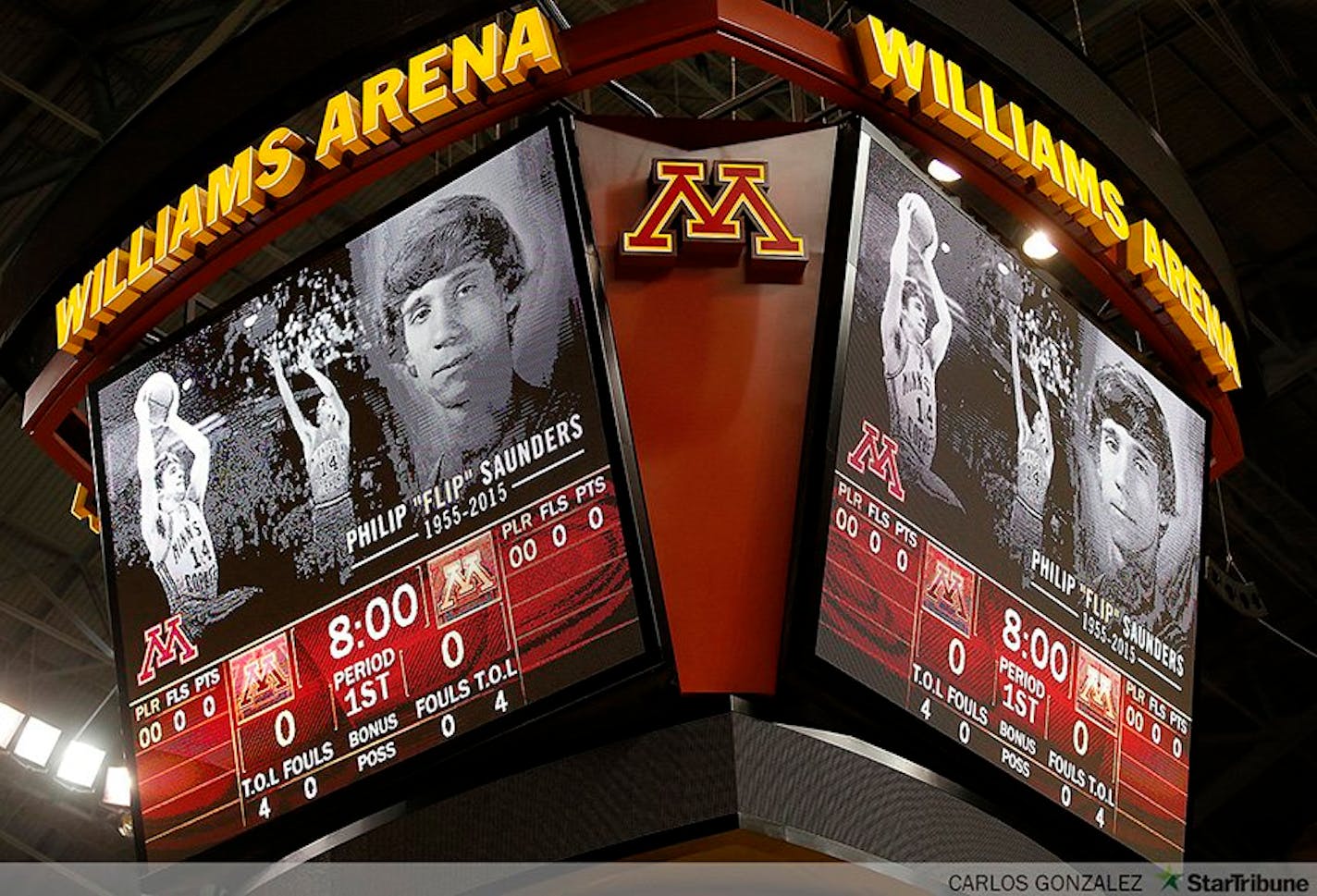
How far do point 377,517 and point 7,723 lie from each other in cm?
921

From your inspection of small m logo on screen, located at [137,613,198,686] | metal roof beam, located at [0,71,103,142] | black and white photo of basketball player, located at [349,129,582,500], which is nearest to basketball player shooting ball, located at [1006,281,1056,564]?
black and white photo of basketball player, located at [349,129,582,500]

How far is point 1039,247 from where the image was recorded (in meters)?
7.59

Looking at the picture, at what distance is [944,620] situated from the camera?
6176 mm

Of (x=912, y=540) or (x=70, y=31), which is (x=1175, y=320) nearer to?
(x=912, y=540)

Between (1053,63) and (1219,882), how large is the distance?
25.5 ft

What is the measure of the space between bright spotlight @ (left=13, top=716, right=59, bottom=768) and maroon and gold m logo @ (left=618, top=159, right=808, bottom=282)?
9.94 metres

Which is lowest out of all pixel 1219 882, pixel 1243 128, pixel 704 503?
pixel 1219 882

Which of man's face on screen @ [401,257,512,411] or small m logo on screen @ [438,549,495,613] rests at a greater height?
man's face on screen @ [401,257,512,411]

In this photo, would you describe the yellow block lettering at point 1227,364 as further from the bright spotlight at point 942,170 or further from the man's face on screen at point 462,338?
the man's face on screen at point 462,338

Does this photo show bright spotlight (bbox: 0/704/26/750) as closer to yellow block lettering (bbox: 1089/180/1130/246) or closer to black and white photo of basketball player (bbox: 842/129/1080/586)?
black and white photo of basketball player (bbox: 842/129/1080/586)

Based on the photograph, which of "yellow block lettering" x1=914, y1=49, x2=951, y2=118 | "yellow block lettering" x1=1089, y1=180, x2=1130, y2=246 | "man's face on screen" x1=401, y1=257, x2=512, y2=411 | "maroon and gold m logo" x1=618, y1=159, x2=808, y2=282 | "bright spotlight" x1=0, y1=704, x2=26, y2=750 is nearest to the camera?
"man's face on screen" x1=401, y1=257, x2=512, y2=411

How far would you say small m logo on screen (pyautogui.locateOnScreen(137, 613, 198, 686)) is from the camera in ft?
22.6

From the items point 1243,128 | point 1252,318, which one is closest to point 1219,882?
point 1252,318

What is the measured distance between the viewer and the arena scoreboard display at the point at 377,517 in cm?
581
